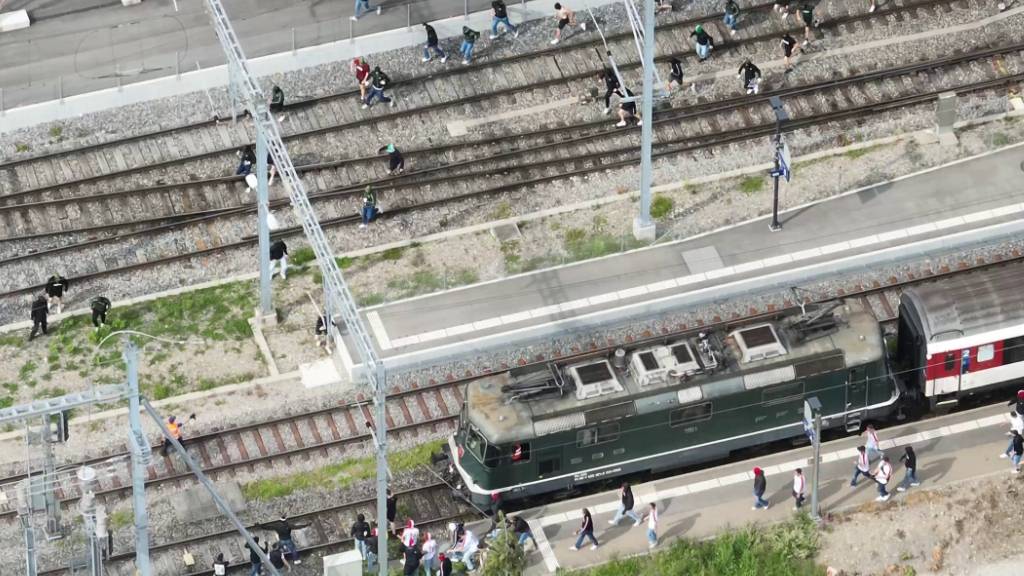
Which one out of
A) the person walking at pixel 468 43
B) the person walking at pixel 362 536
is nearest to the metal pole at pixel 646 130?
the person walking at pixel 468 43

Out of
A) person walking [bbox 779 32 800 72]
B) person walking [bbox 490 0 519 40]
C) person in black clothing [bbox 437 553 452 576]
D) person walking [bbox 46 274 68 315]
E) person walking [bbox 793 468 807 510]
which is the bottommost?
person walking [bbox 793 468 807 510]

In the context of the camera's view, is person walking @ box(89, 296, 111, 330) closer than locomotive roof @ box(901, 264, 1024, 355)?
No

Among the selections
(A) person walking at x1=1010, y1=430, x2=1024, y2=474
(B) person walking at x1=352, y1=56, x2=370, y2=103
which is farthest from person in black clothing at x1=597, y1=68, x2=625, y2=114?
(A) person walking at x1=1010, y1=430, x2=1024, y2=474

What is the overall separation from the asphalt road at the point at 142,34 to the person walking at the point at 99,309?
9.36 meters

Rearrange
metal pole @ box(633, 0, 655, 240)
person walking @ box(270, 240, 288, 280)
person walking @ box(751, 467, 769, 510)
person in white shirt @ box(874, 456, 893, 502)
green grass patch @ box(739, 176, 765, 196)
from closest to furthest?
1. person walking @ box(751, 467, 769, 510)
2. person in white shirt @ box(874, 456, 893, 502)
3. metal pole @ box(633, 0, 655, 240)
4. person walking @ box(270, 240, 288, 280)
5. green grass patch @ box(739, 176, 765, 196)

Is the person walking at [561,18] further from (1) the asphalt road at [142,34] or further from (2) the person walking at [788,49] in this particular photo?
(2) the person walking at [788,49]

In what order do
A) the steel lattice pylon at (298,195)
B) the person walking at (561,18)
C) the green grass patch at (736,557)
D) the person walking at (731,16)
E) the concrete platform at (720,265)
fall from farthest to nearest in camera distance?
1. the person walking at (731,16)
2. the person walking at (561,18)
3. the concrete platform at (720,265)
4. the green grass patch at (736,557)
5. the steel lattice pylon at (298,195)

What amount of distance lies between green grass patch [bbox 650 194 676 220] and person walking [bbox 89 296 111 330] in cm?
1683

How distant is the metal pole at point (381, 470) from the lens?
56.5 metres

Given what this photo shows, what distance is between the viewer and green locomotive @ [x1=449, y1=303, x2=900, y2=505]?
6338cm

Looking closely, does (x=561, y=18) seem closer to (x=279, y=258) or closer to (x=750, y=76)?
(x=750, y=76)

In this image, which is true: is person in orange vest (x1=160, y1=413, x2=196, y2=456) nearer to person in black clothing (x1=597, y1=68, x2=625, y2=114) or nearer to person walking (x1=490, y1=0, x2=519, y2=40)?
person in black clothing (x1=597, y1=68, x2=625, y2=114)

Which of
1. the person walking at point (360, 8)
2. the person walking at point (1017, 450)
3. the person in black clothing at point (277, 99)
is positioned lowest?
the person walking at point (1017, 450)

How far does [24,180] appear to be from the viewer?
246 feet
